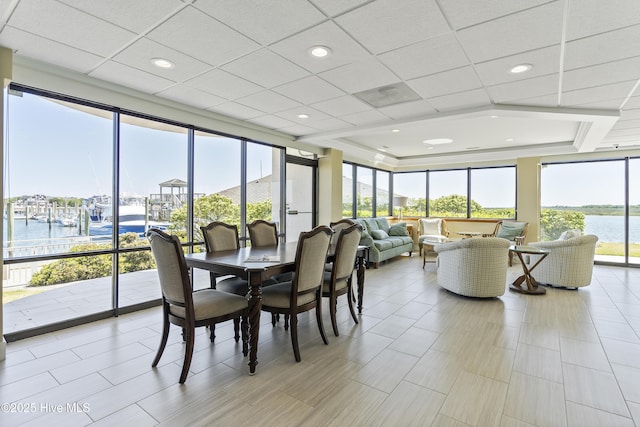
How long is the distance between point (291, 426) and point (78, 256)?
3020 mm

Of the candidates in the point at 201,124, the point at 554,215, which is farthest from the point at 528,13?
the point at 554,215

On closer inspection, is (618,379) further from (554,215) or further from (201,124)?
(554,215)

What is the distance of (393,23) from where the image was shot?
2.22 meters

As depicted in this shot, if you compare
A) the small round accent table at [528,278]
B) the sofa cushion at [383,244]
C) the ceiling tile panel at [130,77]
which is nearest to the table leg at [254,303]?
the ceiling tile panel at [130,77]

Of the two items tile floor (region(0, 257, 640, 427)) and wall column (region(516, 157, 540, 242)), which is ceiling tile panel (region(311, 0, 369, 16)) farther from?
wall column (region(516, 157, 540, 242))

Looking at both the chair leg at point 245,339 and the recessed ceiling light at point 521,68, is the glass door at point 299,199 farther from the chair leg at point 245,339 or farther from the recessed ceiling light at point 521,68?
the recessed ceiling light at point 521,68

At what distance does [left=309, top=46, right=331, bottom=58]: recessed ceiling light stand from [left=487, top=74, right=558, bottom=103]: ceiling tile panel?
188 cm

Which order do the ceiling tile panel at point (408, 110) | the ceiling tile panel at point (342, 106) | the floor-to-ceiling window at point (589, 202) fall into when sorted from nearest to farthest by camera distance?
the ceiling tile panel at point (342, 106) < the ceiling tile panel at point (408, 110) < the floor-to-ceiling window at point (589, 202)

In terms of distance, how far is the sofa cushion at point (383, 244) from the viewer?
254 inches

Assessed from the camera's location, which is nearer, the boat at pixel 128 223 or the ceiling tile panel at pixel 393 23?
the ceiling tile panel at pixel 393 23

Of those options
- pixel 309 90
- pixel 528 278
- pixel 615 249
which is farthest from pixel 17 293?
pixel 615 249

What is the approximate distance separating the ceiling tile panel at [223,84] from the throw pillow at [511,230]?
6476mm

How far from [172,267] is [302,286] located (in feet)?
3.29

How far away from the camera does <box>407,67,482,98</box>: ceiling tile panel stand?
10.0 feet
